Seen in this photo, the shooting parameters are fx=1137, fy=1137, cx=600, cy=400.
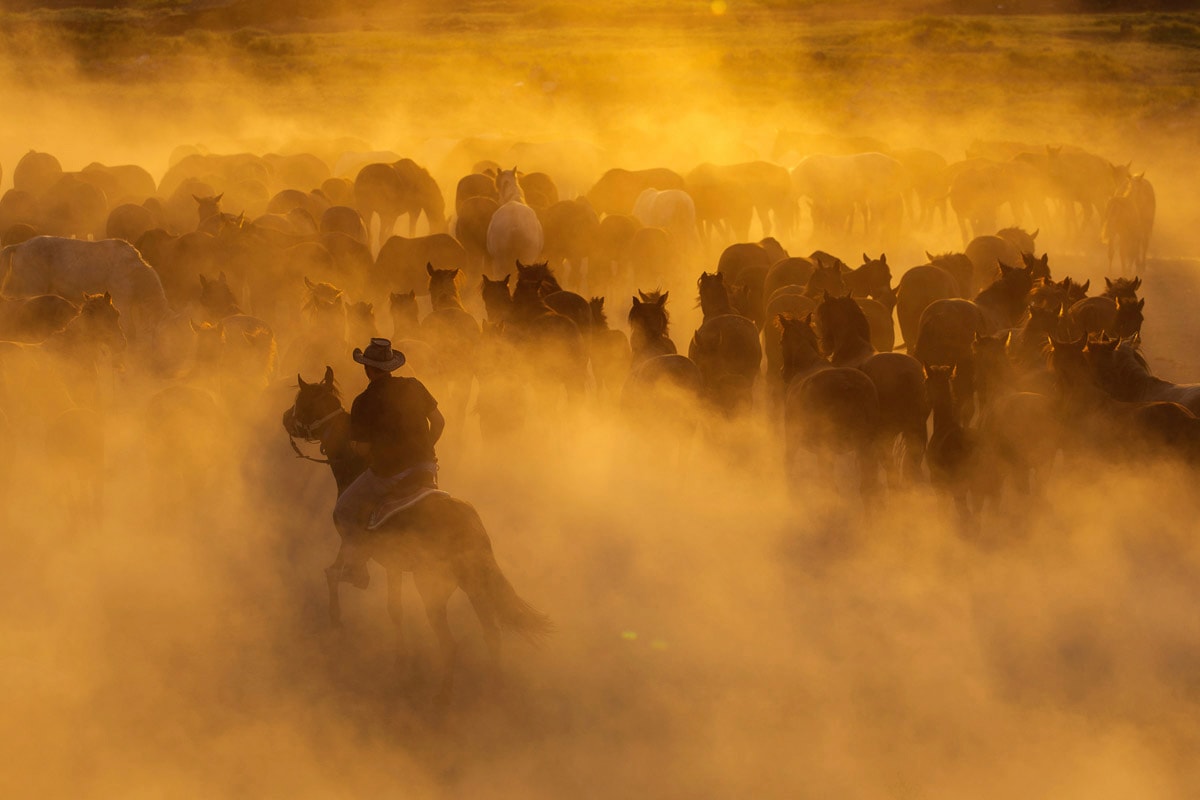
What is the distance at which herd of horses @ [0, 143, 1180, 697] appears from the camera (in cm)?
919

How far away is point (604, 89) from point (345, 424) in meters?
42.1

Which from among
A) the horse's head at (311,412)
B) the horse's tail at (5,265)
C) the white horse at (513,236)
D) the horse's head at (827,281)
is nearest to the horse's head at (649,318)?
the horse's head at (827,281)

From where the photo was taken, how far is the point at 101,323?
1090cm

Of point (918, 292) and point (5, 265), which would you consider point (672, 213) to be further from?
point (5, 265)

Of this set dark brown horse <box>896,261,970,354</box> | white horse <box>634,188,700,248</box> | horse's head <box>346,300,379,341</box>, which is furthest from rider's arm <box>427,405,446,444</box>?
white horse <box>634,188,700,248</box>

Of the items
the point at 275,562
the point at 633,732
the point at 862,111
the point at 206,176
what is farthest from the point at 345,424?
the point at 862,111

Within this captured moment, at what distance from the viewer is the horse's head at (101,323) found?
10820mm

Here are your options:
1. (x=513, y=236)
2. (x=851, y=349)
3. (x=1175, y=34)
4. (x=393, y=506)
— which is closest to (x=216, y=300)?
(x=513, y=236)

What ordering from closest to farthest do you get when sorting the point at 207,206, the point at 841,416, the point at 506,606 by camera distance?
the point at 506,606, the point at 841,416, the point at 207,206

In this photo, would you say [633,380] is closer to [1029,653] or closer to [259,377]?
[259,377]

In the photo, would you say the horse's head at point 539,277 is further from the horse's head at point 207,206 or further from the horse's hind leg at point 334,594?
the horse's head at point 207,206

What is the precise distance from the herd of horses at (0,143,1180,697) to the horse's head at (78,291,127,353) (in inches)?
0.9

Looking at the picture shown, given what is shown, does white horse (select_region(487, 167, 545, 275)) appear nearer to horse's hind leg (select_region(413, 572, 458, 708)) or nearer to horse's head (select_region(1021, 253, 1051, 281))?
horse's head (select_region(1021, 253, 1051, 281))

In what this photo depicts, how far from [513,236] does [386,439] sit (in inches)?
422
